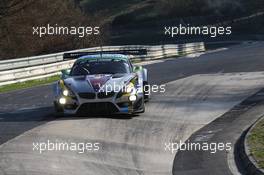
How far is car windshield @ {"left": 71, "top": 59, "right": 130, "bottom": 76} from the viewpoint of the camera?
14.7m

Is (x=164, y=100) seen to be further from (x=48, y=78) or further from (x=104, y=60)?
(x=48, y=78)

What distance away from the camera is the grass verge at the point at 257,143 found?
959 centimetres

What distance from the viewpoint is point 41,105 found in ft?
55.3

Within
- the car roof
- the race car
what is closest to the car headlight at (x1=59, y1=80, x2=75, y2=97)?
the race car

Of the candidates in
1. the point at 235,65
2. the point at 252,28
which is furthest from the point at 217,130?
the point at 252,28

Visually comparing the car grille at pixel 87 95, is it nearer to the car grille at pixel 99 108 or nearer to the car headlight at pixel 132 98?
the car grille at pixel 99 108

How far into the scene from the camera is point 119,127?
1274 cm

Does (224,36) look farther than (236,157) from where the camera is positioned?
Yes

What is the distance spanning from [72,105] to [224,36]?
4400 centimetres

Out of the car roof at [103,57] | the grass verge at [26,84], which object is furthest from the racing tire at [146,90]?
the grass verge at [26,84]
